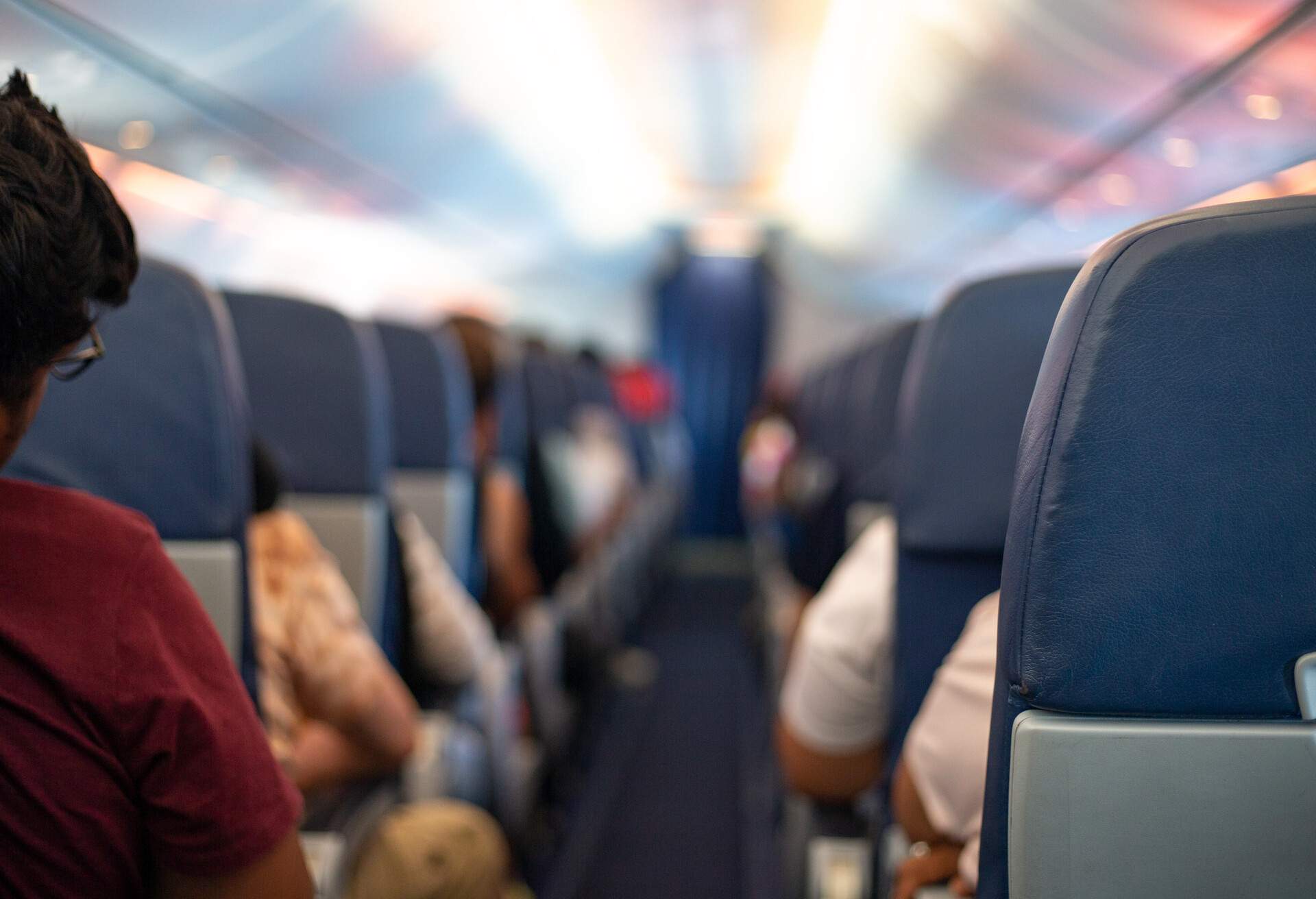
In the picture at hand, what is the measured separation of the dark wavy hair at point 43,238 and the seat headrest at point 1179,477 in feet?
2.65

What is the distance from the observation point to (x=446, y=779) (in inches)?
90.0

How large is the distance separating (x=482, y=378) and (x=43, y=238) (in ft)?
8.07

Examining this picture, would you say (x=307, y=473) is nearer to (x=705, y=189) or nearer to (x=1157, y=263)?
(x=1157, y=263)

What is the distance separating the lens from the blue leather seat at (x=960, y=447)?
1.44 metres

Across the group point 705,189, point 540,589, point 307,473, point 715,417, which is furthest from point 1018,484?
point 715,417

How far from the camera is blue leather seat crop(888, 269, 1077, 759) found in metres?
1.44

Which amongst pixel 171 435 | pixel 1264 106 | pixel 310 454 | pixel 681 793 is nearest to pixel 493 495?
pixel 310 454

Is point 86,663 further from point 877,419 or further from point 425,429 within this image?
point 425,429

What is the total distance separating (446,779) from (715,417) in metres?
8.13

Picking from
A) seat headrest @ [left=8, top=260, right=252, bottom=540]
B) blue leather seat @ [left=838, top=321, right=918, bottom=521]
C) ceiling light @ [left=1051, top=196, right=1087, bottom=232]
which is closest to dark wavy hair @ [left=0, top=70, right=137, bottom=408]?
seat headrest @ [left=8, top=260, right=252, bottom=540]

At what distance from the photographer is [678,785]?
3.94 meters

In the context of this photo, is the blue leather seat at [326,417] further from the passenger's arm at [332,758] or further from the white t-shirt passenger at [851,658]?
the white t-shirt passenger at [851,658]

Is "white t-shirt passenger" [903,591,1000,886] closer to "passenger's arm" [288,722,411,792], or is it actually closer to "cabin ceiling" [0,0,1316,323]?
"passenger's arm" [288,722,411,792]

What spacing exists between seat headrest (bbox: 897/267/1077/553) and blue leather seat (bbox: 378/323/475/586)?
5.21ft
